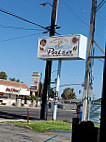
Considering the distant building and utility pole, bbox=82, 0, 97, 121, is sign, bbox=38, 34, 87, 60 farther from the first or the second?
the distant building

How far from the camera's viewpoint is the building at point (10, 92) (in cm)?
5335

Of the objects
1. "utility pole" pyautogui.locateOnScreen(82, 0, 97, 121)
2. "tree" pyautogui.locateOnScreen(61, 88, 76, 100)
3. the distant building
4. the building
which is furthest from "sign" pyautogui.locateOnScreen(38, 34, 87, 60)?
"tree" pyautogui.locateOnScreen(61, 88, 76, 100)

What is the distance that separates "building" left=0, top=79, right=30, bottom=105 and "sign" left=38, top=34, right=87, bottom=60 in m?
34.6

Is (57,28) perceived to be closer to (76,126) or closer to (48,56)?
(48,56)

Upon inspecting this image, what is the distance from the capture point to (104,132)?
405cm

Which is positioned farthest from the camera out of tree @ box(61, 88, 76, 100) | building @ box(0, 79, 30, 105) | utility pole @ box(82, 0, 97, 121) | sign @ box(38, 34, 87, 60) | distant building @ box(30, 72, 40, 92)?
tree @ box(61, 88, 76, 100)

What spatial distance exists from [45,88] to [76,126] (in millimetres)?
15894

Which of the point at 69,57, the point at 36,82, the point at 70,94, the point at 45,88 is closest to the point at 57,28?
the point at 69,57

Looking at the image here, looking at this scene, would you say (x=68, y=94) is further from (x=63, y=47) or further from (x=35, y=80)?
(x=63, y=47)

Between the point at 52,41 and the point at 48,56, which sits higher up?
the point at 52,41

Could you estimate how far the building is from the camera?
53.3m

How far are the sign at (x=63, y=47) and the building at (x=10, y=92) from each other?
34574 mm

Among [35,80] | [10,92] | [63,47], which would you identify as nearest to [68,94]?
[35,80]

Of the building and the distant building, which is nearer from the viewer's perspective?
the distant building
